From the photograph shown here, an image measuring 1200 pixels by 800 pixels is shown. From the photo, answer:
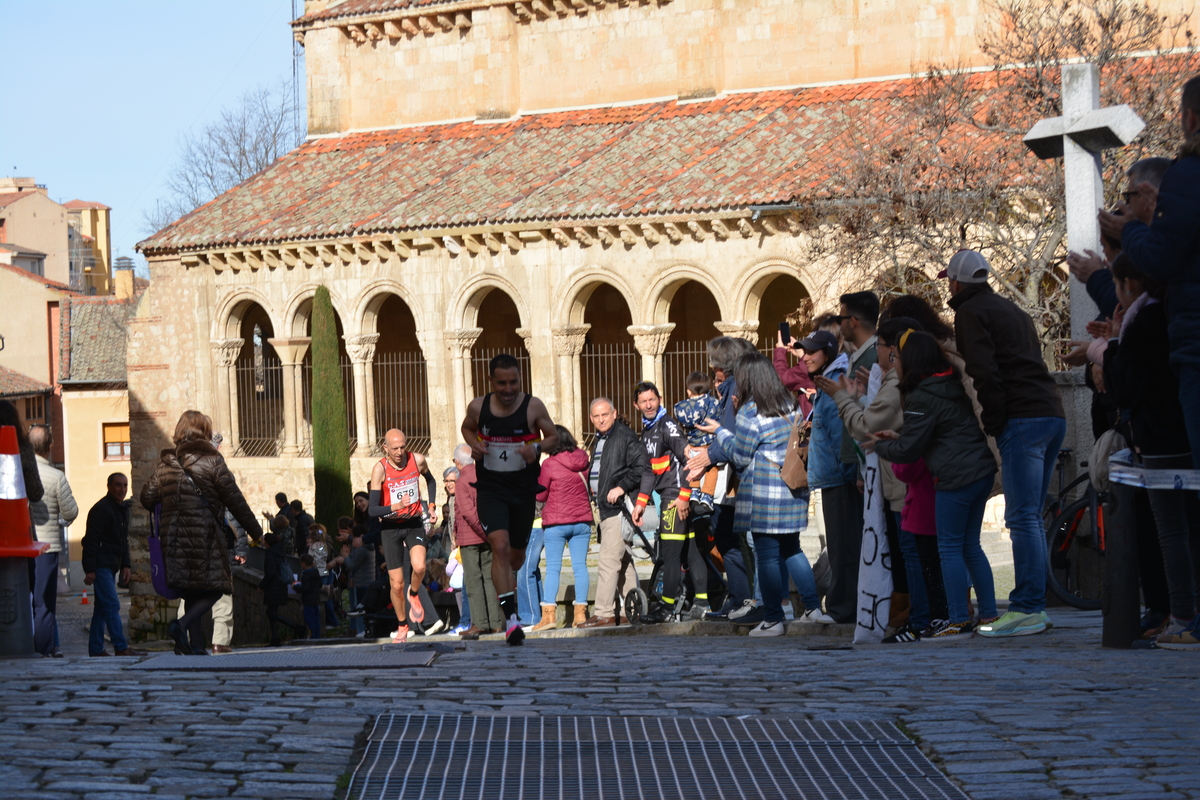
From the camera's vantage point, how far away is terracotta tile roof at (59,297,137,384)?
47469mm

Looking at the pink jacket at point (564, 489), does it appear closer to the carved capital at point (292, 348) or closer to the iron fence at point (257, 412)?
the carved capital at point (292, 348)

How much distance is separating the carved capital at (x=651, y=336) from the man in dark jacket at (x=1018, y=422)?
19215 millimetres

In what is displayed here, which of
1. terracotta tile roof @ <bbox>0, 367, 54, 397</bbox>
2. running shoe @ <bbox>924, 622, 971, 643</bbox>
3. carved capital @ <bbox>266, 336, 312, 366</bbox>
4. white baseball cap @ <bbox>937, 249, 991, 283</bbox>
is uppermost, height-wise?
terracotta tile roof @ <bbox>0, 367, 54, 397</bbox>

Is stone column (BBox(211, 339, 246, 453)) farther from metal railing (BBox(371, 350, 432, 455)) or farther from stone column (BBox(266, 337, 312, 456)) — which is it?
metal railing (BBox(371, 350, 432, 455))

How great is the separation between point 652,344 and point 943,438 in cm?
1940

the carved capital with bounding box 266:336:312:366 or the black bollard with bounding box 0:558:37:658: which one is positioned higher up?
the carved capital with bounding box 266:336:312:366

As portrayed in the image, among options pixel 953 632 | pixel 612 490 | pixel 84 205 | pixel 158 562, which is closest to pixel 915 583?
pixel 953 632

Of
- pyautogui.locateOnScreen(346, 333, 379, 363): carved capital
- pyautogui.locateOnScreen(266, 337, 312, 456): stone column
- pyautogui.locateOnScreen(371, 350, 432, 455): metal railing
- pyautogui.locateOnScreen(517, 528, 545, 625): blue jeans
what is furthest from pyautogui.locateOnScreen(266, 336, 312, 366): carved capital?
pyautogui.locateOnScreen(517, 528, 545, 625): blue jeans

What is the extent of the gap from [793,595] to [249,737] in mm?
6736

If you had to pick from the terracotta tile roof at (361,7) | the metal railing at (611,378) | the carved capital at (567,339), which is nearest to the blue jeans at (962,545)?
the carved capital at (567,339)

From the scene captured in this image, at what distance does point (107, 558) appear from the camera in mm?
11828

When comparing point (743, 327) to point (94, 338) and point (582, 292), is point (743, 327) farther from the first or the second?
point (94, 338)

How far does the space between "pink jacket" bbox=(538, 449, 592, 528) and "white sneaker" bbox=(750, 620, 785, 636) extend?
2.23 meters

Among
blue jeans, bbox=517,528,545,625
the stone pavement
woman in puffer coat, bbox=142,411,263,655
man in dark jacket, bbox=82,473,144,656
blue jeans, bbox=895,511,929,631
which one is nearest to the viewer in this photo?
the stone pavement
